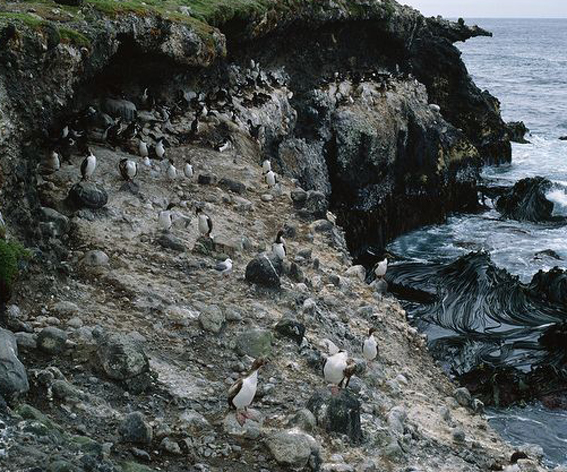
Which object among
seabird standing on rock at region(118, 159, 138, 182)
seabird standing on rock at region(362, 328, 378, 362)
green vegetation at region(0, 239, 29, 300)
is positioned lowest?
seabird standing on rock at region(362, 328, 378, 362)

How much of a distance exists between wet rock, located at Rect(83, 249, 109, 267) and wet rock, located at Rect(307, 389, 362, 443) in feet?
15.8

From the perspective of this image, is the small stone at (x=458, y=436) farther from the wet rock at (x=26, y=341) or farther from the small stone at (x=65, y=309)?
the wet rock at (x=26, y=341)

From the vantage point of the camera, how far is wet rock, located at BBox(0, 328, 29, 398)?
326 inches

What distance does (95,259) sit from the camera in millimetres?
13086

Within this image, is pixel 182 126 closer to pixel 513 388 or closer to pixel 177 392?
pixel 513 388

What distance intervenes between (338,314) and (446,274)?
13.1m

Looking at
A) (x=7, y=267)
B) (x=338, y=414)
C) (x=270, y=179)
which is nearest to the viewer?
(x=338, y=414)

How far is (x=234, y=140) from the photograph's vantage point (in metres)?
23.1

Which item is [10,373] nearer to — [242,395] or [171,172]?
[242,395]

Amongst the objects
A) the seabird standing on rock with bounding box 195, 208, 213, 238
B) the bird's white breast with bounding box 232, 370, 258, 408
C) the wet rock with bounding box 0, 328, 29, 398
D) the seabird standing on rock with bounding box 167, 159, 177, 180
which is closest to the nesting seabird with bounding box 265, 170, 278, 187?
the seabird standing on rock with bounding box 167, 159, 177, 180

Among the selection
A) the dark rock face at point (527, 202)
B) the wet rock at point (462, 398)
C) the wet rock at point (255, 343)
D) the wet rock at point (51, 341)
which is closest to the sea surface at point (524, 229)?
the dark rock face at point (527, 202)

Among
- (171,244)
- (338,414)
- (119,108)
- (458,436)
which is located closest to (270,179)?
(119,108)

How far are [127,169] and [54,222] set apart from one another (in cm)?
355

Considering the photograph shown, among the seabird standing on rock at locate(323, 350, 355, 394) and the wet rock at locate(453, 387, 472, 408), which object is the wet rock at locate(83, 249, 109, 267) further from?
the wet rock at locate(453, 387, 472, 408)
